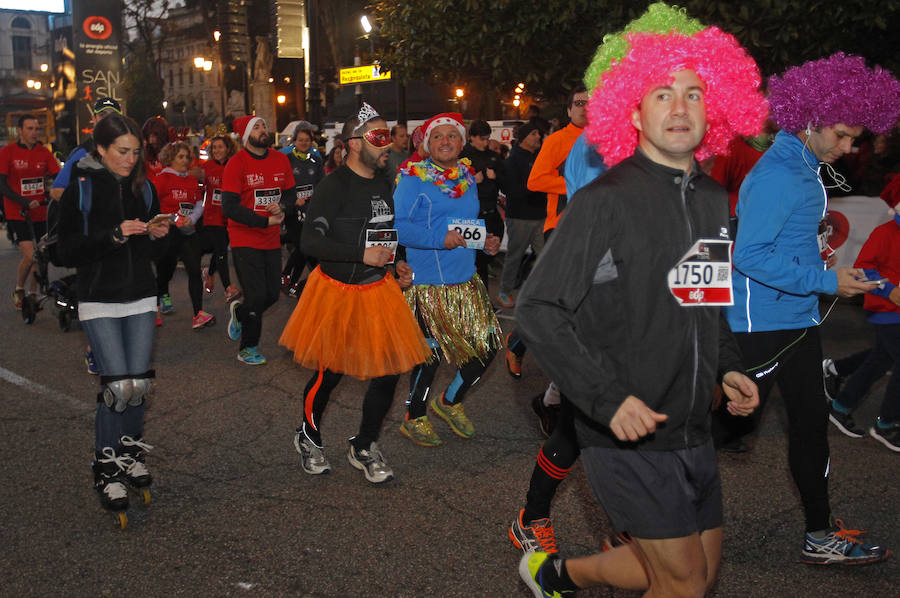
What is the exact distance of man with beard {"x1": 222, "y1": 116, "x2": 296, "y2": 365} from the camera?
7.70 metres

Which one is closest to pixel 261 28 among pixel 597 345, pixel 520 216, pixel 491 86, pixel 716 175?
pixel 491 86

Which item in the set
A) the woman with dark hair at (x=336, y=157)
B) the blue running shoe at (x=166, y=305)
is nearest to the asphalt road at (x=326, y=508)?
the blue running shoe at (x=166, y=305)

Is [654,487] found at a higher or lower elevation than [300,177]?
lower

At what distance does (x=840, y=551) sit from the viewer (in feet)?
12.8

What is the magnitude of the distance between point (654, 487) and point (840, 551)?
1.88m

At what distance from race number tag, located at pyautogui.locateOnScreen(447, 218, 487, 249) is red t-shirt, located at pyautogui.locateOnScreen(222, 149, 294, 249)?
2786 millimetres

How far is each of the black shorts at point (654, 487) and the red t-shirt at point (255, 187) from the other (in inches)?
219

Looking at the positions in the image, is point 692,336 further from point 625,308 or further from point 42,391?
point 42,391

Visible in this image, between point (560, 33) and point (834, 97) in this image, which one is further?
point (560, 33)

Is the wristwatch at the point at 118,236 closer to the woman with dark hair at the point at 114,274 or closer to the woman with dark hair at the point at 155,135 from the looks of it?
the woman with dark hair at the point at 114,274

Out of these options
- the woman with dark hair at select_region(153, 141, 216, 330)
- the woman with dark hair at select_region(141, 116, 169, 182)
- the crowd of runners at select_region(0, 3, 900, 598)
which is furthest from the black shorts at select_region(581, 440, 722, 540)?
the woman with dark hair at select_region(153, 141, 216, 330)

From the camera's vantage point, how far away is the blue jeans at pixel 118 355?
4.44 m

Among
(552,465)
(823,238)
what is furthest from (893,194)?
(552,465)

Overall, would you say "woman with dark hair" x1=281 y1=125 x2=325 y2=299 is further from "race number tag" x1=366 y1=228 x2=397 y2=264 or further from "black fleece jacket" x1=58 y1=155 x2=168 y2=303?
"black fleece jacket" x1=58 y1=155 x2=168 y2=303
